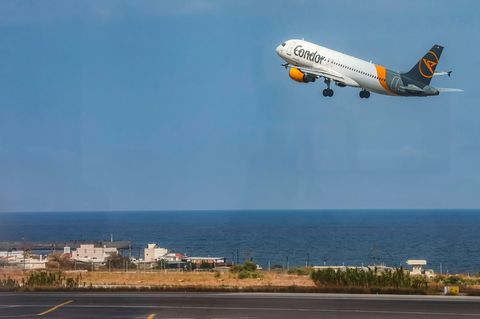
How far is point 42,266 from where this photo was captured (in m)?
128

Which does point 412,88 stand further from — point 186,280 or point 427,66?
point 186,280

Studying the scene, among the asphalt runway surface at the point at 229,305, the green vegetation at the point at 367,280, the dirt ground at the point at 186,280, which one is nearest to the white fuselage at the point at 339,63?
the green vegetation at the point at 367,280

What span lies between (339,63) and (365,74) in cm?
393

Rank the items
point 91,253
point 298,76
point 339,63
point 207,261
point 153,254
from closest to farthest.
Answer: point 298,76 < point 339,63 < point 207,261 < point 153,254 < point 91,253

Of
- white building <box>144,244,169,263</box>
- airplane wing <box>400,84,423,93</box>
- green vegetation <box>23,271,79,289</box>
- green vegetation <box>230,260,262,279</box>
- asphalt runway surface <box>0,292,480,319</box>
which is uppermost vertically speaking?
airplane wing <box>400,84,423,93</box>

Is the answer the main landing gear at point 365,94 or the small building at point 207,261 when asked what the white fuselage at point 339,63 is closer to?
the main landing gear at point 365,94

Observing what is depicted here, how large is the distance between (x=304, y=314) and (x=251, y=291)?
1779cm

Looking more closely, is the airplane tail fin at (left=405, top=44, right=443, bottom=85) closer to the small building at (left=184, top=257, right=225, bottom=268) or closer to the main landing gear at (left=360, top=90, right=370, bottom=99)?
the main landing gear at (left=360, top=90, right=370, bottom=99)

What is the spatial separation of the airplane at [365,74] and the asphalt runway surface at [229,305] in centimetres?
2516

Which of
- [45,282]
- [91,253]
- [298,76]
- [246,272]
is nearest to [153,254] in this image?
[91,253]

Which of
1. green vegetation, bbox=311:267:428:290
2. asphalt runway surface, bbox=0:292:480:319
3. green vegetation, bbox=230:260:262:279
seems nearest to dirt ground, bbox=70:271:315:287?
green vegetation, bbox=230:260:262:279

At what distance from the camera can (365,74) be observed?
88062 mm

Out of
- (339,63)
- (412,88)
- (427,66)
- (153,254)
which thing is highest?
(339,63)

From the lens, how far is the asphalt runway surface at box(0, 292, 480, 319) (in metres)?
51.5
